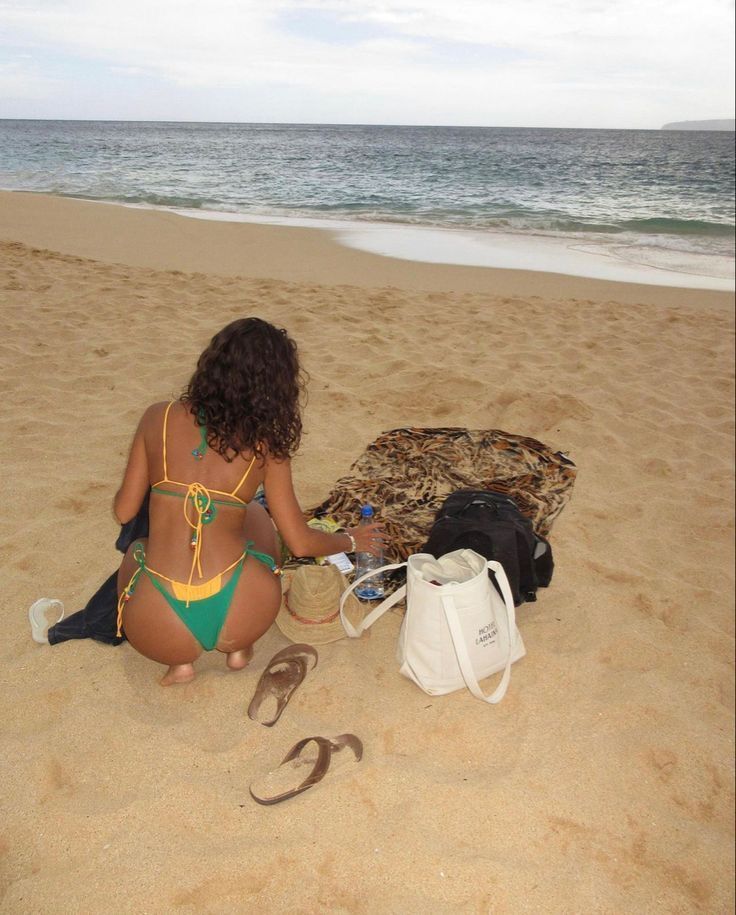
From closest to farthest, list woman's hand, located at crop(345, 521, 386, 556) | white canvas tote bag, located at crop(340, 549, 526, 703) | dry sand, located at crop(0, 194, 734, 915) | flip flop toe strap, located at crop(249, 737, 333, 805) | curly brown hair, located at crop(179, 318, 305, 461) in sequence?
1. dry sand, located at crop(0, 194, 734, 915)
2. flip flop toe strap, located at crop(249, 737, 333, 805)
3. curly brown hair, located at crop(179, 318, 305, 461)
4. white canvas tote bag, located at crop(340, 549, 526, 703)
5. woman's hand, located at crop(345, 521, 386, 556)

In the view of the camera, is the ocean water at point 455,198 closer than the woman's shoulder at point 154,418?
No

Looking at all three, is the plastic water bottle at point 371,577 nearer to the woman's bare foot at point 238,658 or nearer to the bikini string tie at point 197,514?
the woman's bare foot at point 238,658

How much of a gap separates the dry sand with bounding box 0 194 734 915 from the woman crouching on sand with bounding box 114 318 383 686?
0.34 metres

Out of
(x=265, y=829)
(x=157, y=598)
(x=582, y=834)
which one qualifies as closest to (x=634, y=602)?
(x=582, y=834)

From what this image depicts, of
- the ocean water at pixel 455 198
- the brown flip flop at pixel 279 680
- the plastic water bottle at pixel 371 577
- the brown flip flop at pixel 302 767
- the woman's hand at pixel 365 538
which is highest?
the ocean water at pixel 455 198

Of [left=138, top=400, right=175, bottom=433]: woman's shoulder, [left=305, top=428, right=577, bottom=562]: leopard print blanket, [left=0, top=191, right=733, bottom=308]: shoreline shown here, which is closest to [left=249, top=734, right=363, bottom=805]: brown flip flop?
[left=305, top=428, right=577, bottom=562]: leopard print blanket

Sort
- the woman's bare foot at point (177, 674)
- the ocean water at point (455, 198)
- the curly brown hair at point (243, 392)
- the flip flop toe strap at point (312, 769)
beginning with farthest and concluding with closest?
the ocean water at point (455, 198) → the woman's bare foot at point (177, 674) → the curly brown hair at point (243, 392) → the flip flop toe strap at point (312, 769)

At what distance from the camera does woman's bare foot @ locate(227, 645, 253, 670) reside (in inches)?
92.7

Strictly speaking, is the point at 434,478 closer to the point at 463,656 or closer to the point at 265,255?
the point at 463,656

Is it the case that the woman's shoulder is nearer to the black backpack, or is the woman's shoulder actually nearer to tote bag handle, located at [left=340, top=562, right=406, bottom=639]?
tote bag handle, located at [left=340, top=562, right=406, bottom=639]

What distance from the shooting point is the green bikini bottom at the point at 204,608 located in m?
2.09

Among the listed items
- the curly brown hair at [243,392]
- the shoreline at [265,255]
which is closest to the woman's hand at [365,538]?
the curly brown hair at [243,392]

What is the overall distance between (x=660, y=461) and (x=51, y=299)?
5748 millimetres

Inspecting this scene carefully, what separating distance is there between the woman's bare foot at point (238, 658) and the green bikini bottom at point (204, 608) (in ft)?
0.57
